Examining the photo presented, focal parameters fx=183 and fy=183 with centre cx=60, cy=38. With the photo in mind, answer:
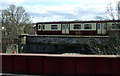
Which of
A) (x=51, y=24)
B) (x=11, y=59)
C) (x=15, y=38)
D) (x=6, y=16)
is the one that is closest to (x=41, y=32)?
(x=51, y=24)

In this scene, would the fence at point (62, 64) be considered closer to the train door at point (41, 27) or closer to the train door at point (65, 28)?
the train door at point (65, 28)

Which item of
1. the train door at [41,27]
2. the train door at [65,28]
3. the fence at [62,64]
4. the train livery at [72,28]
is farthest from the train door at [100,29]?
the fence at [62,64]

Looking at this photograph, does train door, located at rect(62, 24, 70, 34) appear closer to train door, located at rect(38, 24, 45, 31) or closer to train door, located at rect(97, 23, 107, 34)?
train door, located at rect(38, 24, 45, 31)

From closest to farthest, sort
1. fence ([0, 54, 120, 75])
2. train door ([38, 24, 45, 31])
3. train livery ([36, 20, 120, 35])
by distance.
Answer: fence ([0, 54, 120, 75]) → train livery ([36, 20, 120, 35]) → train door ([38, 24, 45, 31])

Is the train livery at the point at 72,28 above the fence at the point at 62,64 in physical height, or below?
above

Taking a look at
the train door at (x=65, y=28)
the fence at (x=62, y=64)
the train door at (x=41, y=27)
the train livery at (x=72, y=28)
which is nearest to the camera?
the fence at (x=62, y=64)

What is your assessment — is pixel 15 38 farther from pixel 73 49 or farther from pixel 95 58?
pixel 95 58

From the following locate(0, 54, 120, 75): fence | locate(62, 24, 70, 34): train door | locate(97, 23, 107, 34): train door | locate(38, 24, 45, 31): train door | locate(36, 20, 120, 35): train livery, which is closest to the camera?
locate(0, 54, 120, 75): fence

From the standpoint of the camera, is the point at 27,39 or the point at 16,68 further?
the point at 27,39

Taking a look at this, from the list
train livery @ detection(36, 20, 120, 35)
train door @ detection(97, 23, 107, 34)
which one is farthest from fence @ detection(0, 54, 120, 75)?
train door @ detection(97, 23, 107, 34)

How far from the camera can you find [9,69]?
12500mm

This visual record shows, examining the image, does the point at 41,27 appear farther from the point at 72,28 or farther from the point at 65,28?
the point at 72,28

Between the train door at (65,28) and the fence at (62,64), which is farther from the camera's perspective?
the train door at (65,28)

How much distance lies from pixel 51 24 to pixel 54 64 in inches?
999
